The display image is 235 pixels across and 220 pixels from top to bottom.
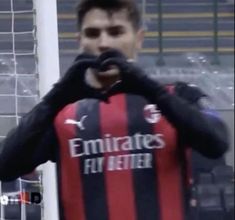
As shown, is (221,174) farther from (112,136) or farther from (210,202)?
(112,136)

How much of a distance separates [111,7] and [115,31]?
35 millimetres

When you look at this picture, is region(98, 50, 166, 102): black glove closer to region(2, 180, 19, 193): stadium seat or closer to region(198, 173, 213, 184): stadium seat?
region(2, 180, 19, 193): stadium seat

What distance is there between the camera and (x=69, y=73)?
159 cm

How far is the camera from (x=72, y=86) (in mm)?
1599

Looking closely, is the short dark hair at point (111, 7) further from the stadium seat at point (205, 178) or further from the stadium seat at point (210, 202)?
the stadium seat at point (205, 178)

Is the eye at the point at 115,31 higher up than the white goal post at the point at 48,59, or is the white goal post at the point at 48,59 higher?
the eye at the point at 115,31

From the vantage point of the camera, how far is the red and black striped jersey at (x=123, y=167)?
1633 millimetres

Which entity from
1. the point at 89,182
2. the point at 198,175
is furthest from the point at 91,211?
the point at 198,175

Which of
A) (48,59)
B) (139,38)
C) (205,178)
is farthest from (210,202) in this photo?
(139,38)

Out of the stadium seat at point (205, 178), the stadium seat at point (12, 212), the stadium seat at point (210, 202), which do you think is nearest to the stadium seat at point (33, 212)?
the stadium seat at point (12, 212)

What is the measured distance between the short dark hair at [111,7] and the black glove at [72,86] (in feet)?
0.30

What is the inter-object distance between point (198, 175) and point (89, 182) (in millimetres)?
2952

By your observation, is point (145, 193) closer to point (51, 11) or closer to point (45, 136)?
point (45, 136)

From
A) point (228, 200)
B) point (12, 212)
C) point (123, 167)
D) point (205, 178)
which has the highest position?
point (123, 167)
